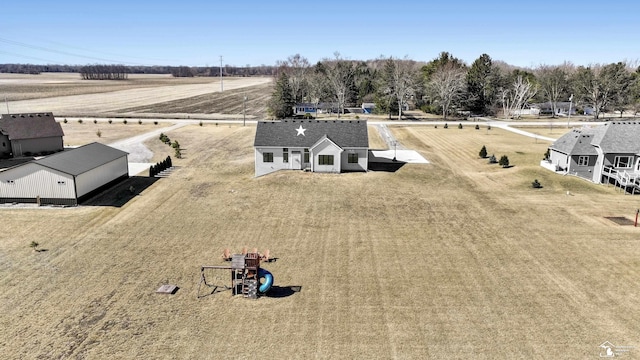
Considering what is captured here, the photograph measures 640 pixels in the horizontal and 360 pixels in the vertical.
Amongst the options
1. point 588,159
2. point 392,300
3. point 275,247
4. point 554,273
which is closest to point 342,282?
point 392,300

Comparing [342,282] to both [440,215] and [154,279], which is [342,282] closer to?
[154,279]

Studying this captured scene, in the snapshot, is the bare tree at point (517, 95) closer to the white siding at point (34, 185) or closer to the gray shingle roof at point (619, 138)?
the gray shingle roof at point (619, 138)

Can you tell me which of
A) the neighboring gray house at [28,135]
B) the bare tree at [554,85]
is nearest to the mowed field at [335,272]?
the neighboring gray house at [28,135]

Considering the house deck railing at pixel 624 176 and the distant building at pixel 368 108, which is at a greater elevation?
the distant building at pixel 368 108

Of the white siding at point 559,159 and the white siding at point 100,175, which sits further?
the white siding at point 559,159

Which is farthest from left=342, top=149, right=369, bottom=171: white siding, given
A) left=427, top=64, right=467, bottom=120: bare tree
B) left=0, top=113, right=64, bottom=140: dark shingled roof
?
left=427, top=64, right=467, bottom=120: bare tree


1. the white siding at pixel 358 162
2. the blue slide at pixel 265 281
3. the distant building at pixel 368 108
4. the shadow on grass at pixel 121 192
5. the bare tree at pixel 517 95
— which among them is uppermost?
the bare tree at pixel 517 95

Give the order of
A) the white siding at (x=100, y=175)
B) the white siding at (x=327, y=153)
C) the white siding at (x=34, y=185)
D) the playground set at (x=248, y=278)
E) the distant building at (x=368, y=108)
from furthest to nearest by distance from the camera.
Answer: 1. the distant building at (x=368, y=108)
2. the white siding at (x=327, y=153)
3. the white siding at (x=100, y=175)
4. the white siding at (x=34, y=185)
5. the playground set at (x=248, y=278)
